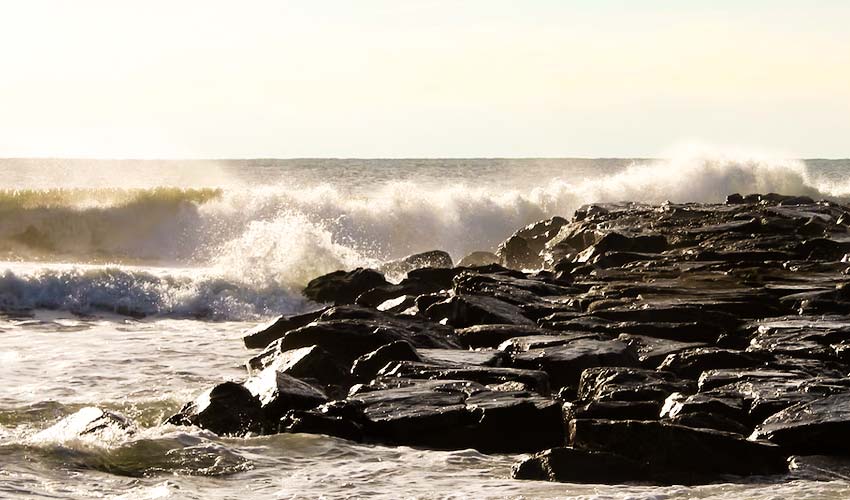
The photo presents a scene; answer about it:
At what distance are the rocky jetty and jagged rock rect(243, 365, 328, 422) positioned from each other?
0.05ft

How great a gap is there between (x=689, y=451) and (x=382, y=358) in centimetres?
364

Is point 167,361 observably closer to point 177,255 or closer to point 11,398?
point 11,398

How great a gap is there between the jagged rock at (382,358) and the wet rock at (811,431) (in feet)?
11.1

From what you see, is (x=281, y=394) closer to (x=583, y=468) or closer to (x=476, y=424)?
(x=476, y=424)

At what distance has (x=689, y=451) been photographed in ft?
26.4

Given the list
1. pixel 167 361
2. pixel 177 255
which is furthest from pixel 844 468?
pixel 177 255

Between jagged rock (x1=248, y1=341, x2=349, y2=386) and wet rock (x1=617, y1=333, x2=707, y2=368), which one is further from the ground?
wet rock (x1=617, y1=333, x2=707, y2=368)

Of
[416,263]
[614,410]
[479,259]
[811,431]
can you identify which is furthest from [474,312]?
[479,259]

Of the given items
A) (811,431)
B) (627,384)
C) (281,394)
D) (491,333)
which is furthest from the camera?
(491,333)

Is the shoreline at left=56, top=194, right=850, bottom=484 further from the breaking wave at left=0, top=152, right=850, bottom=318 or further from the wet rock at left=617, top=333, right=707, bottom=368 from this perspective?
the breaking wave at left=0, top=152, right=850, bottom=318

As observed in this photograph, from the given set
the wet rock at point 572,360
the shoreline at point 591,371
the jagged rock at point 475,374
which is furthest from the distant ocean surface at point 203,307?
the wet rock at point 572,360

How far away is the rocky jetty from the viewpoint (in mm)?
8203

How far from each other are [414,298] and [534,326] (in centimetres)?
278

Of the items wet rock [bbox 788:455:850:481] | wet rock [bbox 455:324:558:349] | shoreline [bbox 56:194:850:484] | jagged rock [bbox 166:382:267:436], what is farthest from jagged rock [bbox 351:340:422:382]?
wet rock [bbox 788:455:850:481]
